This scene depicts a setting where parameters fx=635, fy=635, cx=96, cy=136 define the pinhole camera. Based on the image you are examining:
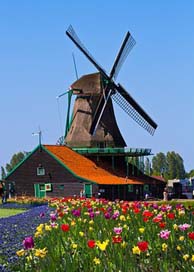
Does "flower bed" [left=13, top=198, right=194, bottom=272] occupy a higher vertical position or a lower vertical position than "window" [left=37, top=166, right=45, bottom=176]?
lower

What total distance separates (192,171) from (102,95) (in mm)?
60254

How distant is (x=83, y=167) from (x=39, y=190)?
3635 millimetres

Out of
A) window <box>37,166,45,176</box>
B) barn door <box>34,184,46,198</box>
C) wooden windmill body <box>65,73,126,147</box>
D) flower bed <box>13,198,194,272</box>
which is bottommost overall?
barn door <box>34,184,46,198</box>

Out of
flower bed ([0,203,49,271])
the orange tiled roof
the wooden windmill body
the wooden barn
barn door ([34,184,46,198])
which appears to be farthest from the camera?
the wooden windmill body

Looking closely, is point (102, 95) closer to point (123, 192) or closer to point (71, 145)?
point (71, 145)

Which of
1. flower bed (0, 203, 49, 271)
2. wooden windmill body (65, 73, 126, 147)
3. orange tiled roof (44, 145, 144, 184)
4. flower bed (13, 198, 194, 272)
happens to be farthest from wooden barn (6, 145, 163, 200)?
flower bed (13, 198, 194, 272)

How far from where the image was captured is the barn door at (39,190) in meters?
43.7

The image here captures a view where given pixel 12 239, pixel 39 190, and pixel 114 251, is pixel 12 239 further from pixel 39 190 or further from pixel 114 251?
pixel 39 190

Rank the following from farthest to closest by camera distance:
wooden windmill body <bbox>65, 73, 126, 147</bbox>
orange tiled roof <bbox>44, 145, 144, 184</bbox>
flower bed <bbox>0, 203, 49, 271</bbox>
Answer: wooden windmill body <bbox>65, 73, 126, 147</bbox>, orange tiled roof <bbox>44, 145, 144, 184</bbox>, flower bed <bbox>0, 203, 49, 271</bbox>

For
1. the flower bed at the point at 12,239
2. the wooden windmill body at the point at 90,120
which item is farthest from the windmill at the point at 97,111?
the flower bed at the point at 12,239

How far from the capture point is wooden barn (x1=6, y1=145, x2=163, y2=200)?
4138 cm

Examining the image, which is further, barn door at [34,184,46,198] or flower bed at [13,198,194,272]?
barn door at [34,184,46,198]

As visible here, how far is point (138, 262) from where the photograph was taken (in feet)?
21.3

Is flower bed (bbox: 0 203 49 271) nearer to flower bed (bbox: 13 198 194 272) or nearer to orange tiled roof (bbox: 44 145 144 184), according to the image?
flower bed (bbox: 13 198 194 272)
